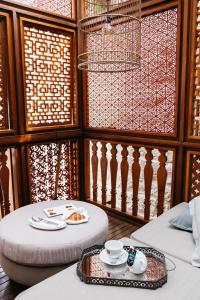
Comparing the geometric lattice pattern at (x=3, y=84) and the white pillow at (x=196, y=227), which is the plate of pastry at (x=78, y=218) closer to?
the white pillow at (x=196, y=227)

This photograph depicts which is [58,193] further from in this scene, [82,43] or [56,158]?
[82,43]

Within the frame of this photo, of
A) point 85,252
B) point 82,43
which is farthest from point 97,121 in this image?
point 85,252

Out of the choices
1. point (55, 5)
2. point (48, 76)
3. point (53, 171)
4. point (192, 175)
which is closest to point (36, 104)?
point (48, 76)

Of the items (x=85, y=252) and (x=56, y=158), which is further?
(x=56, y=158)

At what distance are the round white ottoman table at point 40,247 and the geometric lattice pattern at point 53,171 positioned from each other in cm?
104

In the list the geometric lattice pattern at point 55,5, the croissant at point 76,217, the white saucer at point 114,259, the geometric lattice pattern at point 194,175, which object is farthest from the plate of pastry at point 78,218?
the geometric lattice pattern at point 55,5

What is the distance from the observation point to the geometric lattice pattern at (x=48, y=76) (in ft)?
9.20

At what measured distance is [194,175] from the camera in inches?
97.1

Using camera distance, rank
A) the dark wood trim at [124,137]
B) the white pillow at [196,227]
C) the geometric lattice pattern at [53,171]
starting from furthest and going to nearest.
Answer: the geometric lattice pattern at [53,171]
the dark wood trim at [124,137]
the white pillow at [196,227]

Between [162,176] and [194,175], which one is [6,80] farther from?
[194,175]

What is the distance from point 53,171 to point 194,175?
5.23 feet

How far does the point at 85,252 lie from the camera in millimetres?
1556

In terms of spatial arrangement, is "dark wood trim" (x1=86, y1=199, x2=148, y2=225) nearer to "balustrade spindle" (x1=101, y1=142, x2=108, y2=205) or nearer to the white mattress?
"balustrade spindle" (x1=101, y1=142, x2=108, y2=205)

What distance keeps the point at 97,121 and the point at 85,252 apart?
1.97 m
